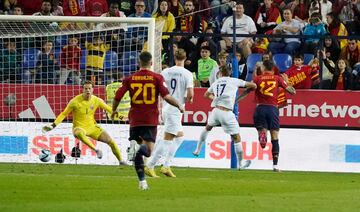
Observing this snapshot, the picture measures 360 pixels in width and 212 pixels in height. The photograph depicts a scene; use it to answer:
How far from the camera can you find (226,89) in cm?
2445

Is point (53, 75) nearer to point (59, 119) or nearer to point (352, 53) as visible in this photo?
point (59, 119)

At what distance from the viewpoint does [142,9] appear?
2895 cm

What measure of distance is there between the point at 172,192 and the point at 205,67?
11329 mm

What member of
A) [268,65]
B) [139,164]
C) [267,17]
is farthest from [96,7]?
[139,164]

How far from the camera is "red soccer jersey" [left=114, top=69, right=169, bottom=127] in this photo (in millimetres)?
18422

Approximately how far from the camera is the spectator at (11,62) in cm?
2670

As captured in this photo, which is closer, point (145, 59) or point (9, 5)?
point (145, 59)

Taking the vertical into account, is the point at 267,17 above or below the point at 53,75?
above

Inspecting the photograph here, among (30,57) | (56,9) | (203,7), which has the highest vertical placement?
(203,7)

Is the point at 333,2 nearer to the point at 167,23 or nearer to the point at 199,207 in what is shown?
the point at 167,23

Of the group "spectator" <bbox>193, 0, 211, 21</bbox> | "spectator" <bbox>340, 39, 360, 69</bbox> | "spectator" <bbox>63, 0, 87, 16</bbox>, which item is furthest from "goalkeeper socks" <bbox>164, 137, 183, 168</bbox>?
"spectator" <bbox>63, 0, 87, 16</bbox>

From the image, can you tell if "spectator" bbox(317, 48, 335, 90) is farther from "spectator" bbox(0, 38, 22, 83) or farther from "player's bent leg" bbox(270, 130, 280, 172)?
"spectator" bbox(0, 38, 22, 83)

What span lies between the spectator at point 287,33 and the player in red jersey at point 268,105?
7.71 feet

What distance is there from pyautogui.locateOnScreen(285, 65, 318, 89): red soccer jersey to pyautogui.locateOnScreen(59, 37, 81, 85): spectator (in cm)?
465
